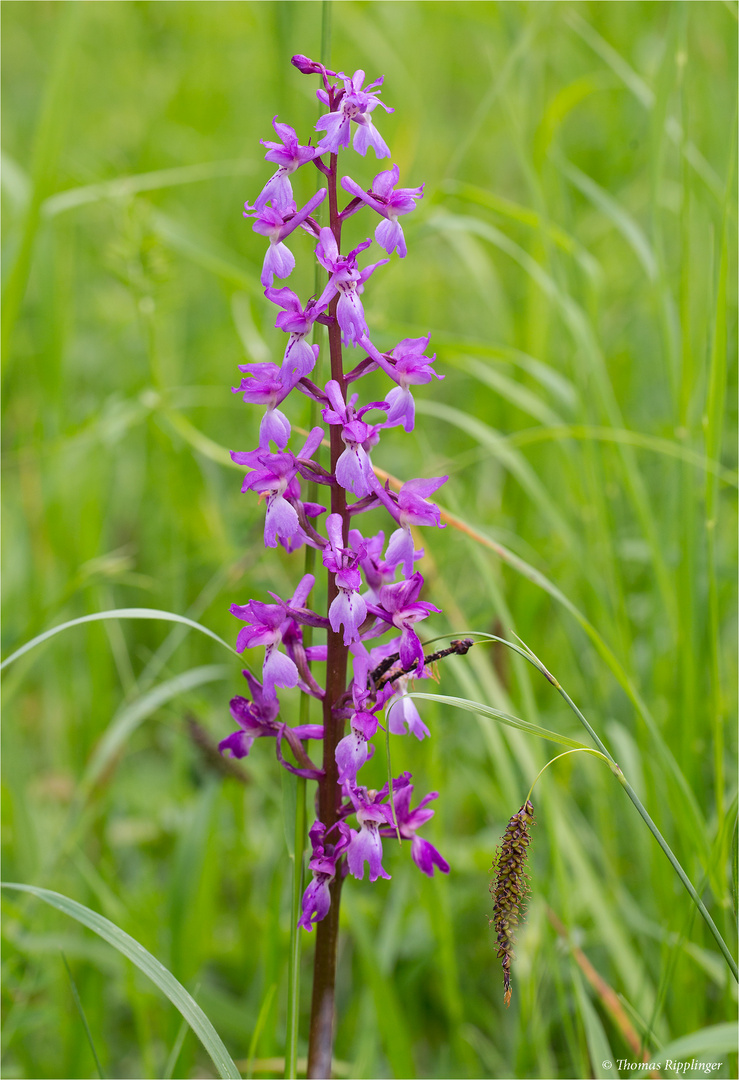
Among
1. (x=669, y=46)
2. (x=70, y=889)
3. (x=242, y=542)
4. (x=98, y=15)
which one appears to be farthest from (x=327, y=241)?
(x=98, y=15)

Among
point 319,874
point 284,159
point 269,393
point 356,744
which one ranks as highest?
point 284,159

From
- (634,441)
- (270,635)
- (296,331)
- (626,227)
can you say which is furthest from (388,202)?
(626,227)

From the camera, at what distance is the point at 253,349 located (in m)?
2.98

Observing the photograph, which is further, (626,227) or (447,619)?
(447,619)

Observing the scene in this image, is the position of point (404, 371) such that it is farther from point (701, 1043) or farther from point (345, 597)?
point (701, 1043)

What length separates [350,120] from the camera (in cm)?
144

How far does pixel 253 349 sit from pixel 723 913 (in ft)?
7.43

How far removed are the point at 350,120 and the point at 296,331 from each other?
1.21 feet

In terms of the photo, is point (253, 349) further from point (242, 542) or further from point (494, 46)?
point (494, 46)

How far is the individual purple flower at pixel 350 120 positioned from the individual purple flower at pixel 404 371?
326 mm

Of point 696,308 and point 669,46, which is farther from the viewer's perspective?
point 696,308

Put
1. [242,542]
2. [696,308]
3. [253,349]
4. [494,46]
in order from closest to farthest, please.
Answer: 1. [253,349]
2. [242,542]
3. [696,308]
4. [494,46]

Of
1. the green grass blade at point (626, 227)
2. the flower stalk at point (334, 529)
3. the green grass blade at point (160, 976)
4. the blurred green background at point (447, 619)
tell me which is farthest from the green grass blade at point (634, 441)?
the green grass blade at point (160, 976)

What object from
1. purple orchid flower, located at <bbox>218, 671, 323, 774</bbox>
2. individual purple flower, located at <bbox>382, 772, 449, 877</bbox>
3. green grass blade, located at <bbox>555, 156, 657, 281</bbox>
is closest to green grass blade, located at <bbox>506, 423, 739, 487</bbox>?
green grass blade, located at <bbox>555, 156, 657, 281</bbox>
